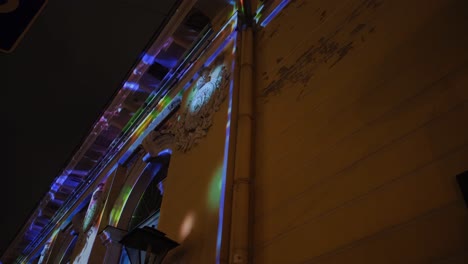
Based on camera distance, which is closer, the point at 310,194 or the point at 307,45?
the point at 310,194

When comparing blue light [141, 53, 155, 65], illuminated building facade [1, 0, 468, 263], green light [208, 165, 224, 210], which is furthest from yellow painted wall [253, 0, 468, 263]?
blue light [141, 53, 155, 65]

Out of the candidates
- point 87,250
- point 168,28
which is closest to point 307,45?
point 168,28

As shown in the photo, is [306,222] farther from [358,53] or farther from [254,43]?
[254,43]

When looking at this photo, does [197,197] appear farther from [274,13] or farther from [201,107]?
[274,13]

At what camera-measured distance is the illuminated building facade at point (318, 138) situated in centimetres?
215

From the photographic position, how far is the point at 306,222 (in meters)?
2.72

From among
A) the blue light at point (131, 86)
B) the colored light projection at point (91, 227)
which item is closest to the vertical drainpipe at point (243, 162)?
the blue light at point (131, 86)

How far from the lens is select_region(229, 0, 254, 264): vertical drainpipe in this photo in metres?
3.07

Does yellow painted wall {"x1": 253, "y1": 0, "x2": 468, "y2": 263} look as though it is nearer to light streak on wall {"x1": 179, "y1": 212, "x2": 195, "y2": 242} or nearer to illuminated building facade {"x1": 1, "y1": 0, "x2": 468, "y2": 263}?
illuminated building facade {"x1": 1, "y1": 0, "x2": 468, "y2": 263}

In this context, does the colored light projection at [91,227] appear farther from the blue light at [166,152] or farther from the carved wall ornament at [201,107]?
the carved wall ornament at [201,107]

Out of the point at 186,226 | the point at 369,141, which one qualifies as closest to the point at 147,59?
the point at 186,226

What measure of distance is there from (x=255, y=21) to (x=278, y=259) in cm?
334

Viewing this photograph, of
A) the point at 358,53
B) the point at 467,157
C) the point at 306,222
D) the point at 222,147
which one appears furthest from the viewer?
the point at 222,147

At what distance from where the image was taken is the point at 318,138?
10.0 feet
